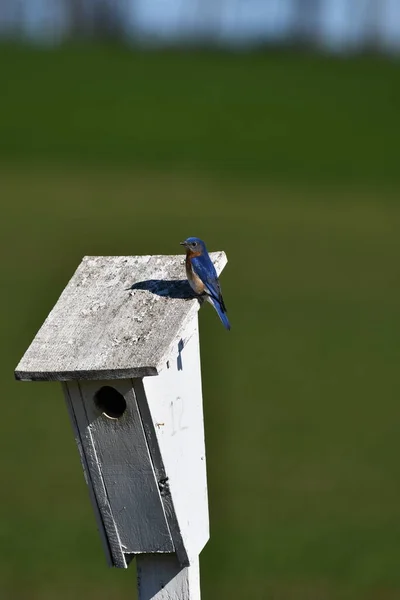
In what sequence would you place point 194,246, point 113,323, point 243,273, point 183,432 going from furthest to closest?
point 243,273, point 194,246, point 183,432, point 113,323

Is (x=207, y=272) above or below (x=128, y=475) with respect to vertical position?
above

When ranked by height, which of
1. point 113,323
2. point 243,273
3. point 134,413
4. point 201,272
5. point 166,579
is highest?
point 113,323

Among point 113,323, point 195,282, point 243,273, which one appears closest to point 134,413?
point 113,323

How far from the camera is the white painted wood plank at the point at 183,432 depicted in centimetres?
398

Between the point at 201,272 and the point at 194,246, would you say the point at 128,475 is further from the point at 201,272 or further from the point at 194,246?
the point at 194,246

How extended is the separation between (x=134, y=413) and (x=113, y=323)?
0.92ft

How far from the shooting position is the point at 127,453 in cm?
398

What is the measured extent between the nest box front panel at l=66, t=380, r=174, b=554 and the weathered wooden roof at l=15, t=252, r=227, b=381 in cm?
15

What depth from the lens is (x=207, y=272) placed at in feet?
14.7

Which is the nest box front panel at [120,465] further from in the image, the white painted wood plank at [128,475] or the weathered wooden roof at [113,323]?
the weathered wooden roof at [113,323]

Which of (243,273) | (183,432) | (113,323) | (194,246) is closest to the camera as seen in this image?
(113,323)

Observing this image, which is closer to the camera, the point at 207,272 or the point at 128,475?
the point at 128,475

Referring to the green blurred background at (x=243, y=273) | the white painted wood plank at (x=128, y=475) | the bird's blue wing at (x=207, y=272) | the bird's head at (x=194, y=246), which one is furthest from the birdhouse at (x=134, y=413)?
the green blurred background at (x=243, y=273)

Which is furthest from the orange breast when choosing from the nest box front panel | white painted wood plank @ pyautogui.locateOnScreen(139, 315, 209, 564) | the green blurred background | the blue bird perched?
the green blurred background
